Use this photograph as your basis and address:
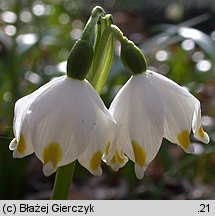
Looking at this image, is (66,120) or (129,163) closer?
(66,120)

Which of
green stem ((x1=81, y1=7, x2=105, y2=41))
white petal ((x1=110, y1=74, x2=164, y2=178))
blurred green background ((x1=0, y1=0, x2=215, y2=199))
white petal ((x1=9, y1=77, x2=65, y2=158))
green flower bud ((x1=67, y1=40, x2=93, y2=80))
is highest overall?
green stem ((x1=81, y1=7, x2=105, y2=41))

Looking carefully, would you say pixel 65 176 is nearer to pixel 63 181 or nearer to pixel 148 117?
pixel 63 181

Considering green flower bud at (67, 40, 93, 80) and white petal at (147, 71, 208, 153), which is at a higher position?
green flower bud at (67, 40, 93, 80)

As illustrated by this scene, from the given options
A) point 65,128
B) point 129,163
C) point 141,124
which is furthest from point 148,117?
point 129,163

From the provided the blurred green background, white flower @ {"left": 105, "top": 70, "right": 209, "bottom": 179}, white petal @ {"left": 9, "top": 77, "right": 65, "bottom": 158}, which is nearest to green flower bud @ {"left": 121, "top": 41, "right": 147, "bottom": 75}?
white flower @ {"left": 105, "top": 70, "right": 209, "bottom": 179}

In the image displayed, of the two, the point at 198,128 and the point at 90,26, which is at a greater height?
the point at 90,26

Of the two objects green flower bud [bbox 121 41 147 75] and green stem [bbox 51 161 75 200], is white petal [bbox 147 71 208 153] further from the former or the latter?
green stem [bbox 51 161 75 200]

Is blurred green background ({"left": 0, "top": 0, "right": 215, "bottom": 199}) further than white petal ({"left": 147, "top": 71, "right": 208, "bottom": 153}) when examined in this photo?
Yes

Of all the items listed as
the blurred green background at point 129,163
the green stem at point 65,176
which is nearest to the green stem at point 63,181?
the green stem at point 65,176

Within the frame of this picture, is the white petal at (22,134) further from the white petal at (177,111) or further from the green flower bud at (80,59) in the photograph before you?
the white petal at (177,111)
